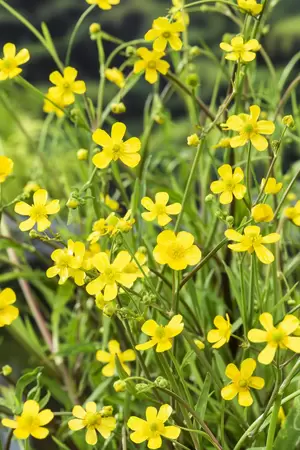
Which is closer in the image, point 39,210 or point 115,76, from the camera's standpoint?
point 39,210

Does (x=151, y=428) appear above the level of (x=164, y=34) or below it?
below

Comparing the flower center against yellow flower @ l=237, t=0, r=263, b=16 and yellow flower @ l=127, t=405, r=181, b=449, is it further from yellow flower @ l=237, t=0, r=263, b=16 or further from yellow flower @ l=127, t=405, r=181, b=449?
yellow flower @ l=127, t=405, r=181, b=449

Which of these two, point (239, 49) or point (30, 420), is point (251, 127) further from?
point (30, 420)

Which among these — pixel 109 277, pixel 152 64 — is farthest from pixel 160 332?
pixel 152 64

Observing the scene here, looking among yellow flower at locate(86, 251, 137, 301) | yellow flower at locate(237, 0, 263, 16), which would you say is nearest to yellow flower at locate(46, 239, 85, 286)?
yellow flower at locate(86, 251, 137, 301)

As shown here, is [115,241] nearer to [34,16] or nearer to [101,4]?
[101,4]

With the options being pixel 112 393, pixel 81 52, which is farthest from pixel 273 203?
pixel 81 52
